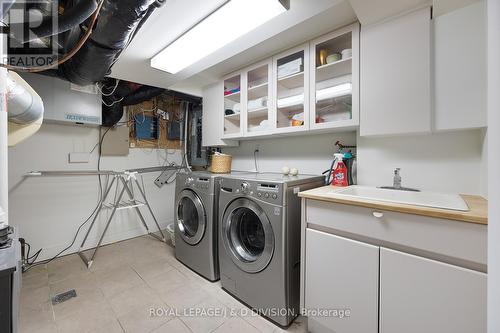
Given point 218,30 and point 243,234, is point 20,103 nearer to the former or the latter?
point 218,30

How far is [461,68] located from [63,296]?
10.7 ft

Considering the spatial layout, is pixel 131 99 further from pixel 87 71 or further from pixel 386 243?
pixel 386 243

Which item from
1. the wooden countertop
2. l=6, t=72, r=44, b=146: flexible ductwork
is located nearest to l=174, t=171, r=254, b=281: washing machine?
the wooden countertop

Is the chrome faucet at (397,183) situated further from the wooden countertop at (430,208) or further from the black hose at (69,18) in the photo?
the black hose at (69,18)

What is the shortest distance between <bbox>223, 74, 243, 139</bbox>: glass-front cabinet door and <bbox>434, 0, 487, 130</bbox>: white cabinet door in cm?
166

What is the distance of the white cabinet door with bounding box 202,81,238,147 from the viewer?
8.18 ft

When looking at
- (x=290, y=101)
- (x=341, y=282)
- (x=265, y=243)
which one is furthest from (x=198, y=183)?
(x=341, y=282)

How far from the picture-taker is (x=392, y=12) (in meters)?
1.27

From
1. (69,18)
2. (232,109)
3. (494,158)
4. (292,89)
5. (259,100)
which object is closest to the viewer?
(494,158)

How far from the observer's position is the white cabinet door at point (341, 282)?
3.55 feet

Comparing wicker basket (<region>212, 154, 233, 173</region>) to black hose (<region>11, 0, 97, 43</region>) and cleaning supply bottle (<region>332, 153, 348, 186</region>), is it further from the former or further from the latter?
black hose (<region>11, 0, 97, 43</region>)

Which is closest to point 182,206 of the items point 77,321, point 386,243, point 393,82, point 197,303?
point 197,303

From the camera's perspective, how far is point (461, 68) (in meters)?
1.16

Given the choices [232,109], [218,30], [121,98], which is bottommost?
[232,109]
